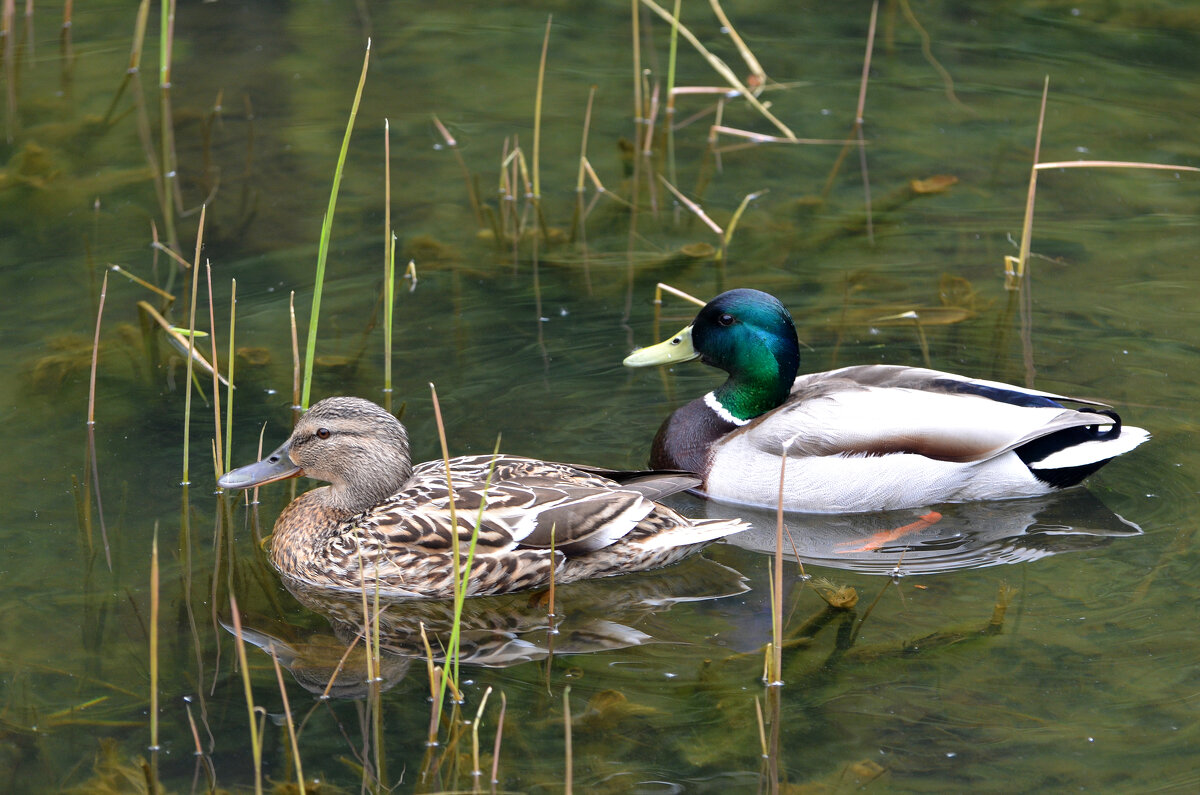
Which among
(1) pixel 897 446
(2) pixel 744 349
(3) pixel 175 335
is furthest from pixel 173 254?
(1) pixel 897 446

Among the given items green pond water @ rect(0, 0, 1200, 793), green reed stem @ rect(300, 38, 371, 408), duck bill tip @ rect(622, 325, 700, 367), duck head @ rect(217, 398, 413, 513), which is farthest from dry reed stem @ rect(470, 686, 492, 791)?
duck bill tip @ rect(622, 325, 700, 367)

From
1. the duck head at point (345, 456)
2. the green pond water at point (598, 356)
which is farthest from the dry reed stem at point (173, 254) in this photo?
the duck head at point (345, 456)

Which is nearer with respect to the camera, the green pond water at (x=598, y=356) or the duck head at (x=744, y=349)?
Result: the green pond water at (x=598, y=356)

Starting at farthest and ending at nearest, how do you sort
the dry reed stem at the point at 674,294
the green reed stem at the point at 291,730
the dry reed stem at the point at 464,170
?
the dry reed stem at the point at 464,170 → the dry reed stem at the point at 674,294 → the green reed stem at the point at 291,730

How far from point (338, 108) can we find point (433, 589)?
18.5 feet

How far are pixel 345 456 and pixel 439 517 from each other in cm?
51

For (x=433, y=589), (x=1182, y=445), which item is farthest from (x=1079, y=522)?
(x=433, y=589)

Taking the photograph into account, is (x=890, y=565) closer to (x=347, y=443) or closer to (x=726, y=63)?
(x=347, y=443)

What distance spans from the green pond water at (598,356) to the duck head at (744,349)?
51 cm

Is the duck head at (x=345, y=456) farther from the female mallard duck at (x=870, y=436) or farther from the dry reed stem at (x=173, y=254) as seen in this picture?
the dry reed stem at (x=173, y=254)

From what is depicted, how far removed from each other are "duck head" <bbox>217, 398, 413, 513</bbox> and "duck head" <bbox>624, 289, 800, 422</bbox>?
1395mm

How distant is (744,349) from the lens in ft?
22.5

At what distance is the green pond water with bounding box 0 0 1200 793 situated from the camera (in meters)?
5.01

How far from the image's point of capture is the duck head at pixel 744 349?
22.2 feet
